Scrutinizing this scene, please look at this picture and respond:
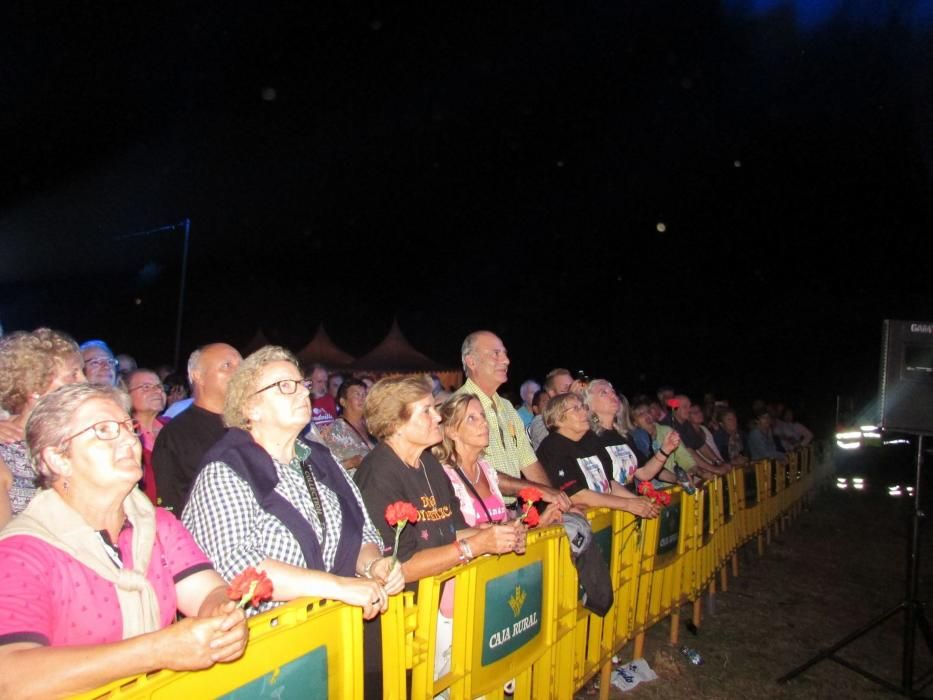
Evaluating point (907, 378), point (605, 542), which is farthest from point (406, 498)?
point (907, 378)

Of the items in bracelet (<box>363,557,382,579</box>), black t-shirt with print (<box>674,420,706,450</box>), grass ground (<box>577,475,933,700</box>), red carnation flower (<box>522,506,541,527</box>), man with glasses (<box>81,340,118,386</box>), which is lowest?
grass ground (<box>577,475,933,700</box>)

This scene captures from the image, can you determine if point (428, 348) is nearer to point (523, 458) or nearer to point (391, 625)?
point (523, 458)

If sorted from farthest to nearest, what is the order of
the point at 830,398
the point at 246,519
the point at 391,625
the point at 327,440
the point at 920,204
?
1. the point at 830,398
2. the point at 920,204
3. the point at 327,440
4. the point at 391,625
5. the point at 246,519

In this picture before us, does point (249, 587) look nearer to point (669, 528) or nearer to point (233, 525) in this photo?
point (233, 525)

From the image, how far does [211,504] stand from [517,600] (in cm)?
161

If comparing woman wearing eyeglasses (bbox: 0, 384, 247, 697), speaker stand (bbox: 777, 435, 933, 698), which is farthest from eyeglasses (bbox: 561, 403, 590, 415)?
woman wearing eyeglasses (bbox: 0, 384, 247, 697)

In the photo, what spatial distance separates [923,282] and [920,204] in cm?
503

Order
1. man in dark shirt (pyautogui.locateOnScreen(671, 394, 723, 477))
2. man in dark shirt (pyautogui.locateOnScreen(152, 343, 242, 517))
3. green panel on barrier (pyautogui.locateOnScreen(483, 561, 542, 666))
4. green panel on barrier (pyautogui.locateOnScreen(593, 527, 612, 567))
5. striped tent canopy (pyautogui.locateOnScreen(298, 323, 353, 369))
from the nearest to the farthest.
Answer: green panel on barrier (pyautogui.locateOnScreen(483, 561, 542, 666)) < man in dark shirt (pyautogui.locateOnScreen(152, 343, 242, 517)) < green panel on barrier (pyautogui.locateOnScreen(593, 527, 612, 567)) < man in dark shirt (pyautogui.locateOnScreen(671, 394, 723, 477)) < striped tent canopy (pyautogui.locateOnScreen(298, 323, 353, 369))

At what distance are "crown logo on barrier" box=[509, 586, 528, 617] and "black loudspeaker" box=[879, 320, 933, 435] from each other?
3.51 metres

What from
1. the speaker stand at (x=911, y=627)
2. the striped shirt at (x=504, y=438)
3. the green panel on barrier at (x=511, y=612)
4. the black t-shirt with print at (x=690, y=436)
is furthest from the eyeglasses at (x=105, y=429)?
the black t-shirt with print at (x=690, y=436)

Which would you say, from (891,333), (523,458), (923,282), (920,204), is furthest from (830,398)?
(523,458)

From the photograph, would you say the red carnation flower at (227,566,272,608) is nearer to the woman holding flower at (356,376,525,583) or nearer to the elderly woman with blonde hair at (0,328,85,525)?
the woman holding flower at (356,376,525,583)

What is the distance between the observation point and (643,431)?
8109 mm

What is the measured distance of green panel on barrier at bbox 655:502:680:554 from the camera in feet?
17.2
